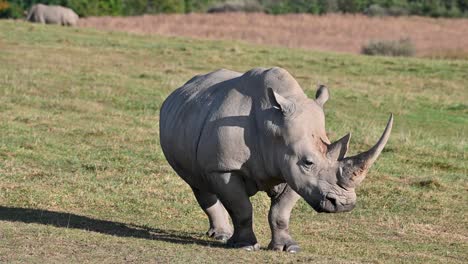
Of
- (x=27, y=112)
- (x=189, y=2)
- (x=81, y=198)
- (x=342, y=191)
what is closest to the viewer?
(x=342, y=191)

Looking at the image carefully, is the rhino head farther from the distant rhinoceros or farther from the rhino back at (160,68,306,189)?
the distant rhinoceros

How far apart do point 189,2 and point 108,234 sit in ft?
206

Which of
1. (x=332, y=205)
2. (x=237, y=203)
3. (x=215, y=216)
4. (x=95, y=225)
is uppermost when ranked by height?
(x=332, y=205)

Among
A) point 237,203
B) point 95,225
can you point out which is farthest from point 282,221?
point 95,225

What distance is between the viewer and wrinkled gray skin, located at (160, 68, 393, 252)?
10258 mm

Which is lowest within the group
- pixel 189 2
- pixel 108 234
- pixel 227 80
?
pixel 189 2

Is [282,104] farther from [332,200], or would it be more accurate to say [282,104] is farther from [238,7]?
[238,7]

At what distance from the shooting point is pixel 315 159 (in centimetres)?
1030

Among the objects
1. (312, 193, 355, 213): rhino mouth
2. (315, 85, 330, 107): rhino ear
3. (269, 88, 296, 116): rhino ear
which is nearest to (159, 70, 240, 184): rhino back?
(269, 88, 296, 116): rhino ear

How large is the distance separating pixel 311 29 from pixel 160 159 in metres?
32.1

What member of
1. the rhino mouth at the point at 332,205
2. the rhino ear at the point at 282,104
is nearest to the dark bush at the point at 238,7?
the rhino ear at the point at 282,104

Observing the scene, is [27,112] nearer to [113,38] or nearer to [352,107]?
[352,107]

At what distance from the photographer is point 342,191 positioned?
1016cm

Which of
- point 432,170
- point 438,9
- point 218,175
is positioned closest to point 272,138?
point 218,175
